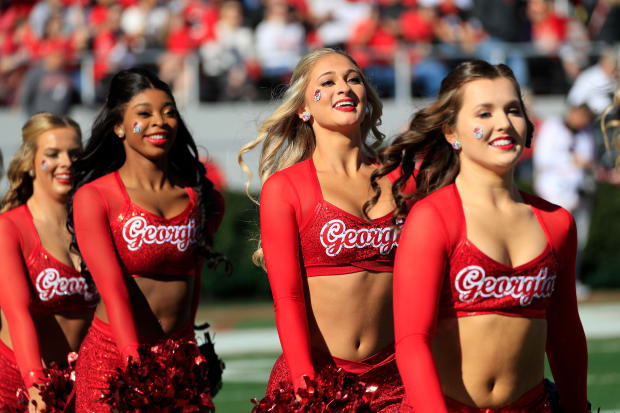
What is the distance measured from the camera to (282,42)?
47.5ft

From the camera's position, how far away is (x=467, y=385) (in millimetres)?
3230

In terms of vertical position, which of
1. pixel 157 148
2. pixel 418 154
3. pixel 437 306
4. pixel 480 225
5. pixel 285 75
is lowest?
pixel 437 306

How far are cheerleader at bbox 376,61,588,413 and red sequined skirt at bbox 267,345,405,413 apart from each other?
26.4 inches

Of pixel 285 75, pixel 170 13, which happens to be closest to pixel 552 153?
pixel 285 75

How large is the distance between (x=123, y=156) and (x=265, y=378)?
3.84m

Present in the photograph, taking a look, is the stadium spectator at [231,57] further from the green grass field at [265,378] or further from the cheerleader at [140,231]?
the cheerleader at [140,231]

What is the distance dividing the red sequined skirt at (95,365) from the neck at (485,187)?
1.62m

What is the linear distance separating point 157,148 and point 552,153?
762 centimetres

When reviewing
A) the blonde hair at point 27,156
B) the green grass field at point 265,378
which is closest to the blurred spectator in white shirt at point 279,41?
the green grass field at point 265,378

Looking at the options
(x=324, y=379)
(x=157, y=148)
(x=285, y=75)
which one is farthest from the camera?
(x=285, y=75)

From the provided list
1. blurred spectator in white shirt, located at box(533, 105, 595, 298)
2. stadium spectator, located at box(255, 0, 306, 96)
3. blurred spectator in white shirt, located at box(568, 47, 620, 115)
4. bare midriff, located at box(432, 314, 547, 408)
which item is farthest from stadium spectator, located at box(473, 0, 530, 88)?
bare midriff, located at box(432, 314, 547, 408)

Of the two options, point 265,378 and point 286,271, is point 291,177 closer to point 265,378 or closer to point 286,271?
point 286,271

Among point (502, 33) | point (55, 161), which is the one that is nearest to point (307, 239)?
point (55, 161)

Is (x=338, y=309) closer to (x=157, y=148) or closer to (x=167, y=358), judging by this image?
(x=167, y=358)
